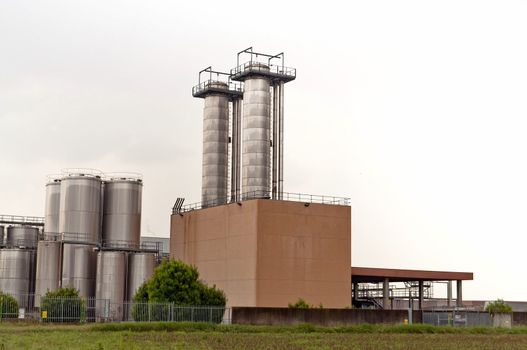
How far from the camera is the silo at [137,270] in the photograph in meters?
78.7

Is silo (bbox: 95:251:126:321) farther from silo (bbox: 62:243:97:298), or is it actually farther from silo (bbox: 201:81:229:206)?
silo (bbox: 201:81:229:206)

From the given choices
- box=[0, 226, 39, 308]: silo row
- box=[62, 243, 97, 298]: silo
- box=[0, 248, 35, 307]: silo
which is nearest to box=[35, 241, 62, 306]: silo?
box=[62, 243, 97, 298]: silo

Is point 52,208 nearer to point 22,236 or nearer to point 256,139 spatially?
point 22,236

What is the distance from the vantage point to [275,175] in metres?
76.2

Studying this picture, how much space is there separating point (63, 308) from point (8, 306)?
17.0ft

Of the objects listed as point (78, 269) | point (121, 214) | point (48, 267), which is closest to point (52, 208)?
point (121, 214)

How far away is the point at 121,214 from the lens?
82.6m

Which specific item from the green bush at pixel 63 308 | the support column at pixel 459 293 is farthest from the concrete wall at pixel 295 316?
the support column at pixel 459 293

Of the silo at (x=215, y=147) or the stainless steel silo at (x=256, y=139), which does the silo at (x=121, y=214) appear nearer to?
the silo at (x=215, y=147)

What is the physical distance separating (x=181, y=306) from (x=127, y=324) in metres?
10.0

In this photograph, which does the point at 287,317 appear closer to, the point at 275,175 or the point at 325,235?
the point at 325,235

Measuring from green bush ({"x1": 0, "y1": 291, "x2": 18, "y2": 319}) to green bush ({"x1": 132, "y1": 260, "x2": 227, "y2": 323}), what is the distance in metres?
10.1

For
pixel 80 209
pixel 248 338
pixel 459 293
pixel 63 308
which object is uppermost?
pixel 80 209

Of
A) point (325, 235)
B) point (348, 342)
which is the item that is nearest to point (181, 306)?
point (325, 235)
